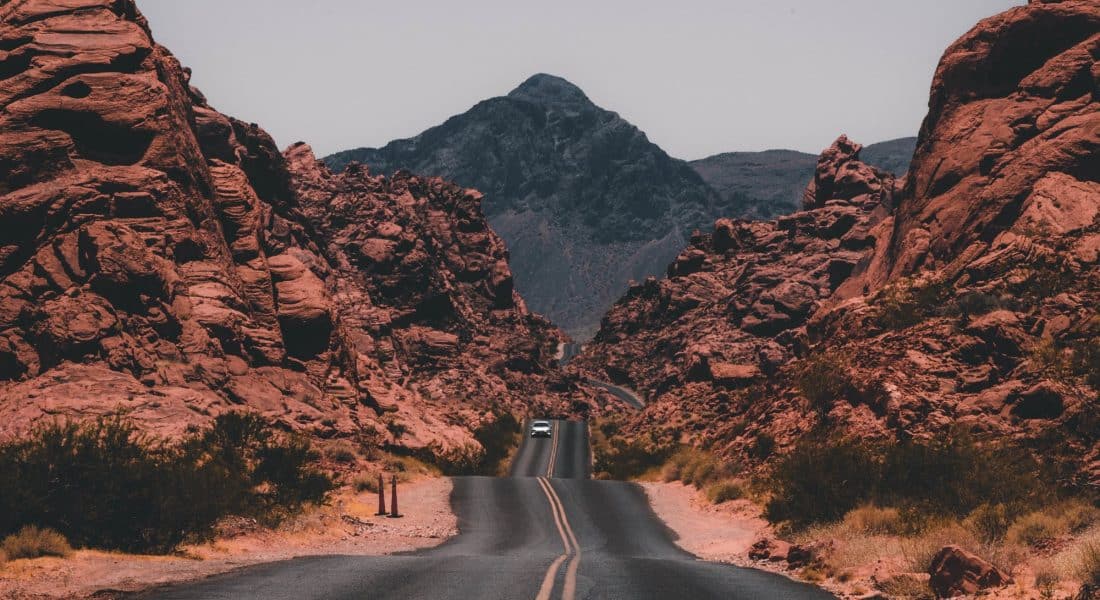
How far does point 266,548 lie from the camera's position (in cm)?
2334

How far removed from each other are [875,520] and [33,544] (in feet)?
58.1

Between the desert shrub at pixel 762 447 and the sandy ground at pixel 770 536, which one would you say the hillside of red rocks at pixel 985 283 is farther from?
the sandy ground at pixel 770 536

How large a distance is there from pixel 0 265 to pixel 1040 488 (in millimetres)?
33697

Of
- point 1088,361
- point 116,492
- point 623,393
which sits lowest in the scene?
point 623,393

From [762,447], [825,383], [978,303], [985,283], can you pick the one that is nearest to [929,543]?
[978,303]

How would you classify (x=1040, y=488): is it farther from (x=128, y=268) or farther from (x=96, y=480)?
(x=128, y=268)

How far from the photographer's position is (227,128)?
56.4 meters

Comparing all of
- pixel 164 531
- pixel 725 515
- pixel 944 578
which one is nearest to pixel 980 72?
pixel 725 515

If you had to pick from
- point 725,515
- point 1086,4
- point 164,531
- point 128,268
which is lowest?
point 725,515

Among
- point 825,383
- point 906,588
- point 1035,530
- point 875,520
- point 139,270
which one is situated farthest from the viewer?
point 139,270

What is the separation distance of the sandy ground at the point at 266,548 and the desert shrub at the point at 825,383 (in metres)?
14.0

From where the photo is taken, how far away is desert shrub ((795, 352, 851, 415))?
112ft

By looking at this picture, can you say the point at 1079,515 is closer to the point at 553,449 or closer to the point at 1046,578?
the point at 1046,578

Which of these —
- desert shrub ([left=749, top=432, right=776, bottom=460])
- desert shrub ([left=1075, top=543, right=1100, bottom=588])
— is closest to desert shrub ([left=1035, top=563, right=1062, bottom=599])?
desert shrub ([left=1075, top=543, right=1100, bottom=588])
